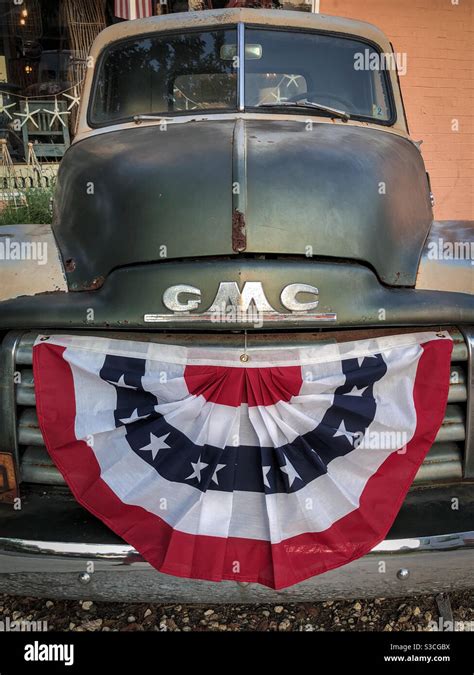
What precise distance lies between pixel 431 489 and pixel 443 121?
6.73 m

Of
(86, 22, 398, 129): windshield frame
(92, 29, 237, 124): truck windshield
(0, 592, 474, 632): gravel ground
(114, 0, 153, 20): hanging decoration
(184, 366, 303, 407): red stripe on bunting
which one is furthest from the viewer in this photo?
(114, 0, 153, 20): hanging decoration

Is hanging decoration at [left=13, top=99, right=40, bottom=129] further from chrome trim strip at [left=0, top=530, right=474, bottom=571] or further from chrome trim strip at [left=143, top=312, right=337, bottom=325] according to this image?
chrome trim strip at [left=0, top=530, right=474, bottom=571]

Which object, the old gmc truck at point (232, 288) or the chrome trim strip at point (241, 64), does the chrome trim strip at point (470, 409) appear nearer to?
the old gmc truck at point (232, 288)

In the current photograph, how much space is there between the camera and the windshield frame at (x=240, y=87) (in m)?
2.73

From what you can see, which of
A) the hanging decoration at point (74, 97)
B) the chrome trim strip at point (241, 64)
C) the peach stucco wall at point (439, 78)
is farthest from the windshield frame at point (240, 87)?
the hanging decoration at point (74, 97)

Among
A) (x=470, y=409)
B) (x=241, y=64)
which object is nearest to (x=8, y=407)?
(x=470, y=409)

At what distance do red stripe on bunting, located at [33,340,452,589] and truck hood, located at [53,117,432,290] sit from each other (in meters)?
0.35

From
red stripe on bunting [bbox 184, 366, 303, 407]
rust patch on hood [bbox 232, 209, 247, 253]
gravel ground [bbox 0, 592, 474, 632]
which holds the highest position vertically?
rust patch on hood [bbox 232, 209, 247, 253]

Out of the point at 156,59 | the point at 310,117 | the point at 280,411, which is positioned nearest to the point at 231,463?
the point at 280,411

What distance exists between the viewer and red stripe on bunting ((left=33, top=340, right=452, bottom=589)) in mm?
1675

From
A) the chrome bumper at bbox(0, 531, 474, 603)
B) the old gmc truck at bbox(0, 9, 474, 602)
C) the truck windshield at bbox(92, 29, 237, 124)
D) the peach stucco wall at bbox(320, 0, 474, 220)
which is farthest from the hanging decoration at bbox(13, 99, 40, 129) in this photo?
the chrome bumper at bbox(0, 531, 474, 603)

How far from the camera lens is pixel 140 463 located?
185cm

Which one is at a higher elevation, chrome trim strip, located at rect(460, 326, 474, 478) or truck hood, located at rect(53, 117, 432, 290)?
truck hood, located at rect(53, 117, 432, 290)
